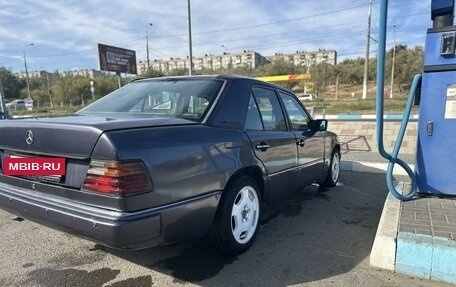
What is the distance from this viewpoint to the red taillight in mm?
2227

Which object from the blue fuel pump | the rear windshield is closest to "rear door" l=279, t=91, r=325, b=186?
the blue fuel pump

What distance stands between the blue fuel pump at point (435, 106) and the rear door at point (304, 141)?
96 cm

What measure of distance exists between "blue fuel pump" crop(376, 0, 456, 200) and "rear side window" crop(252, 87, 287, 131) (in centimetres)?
104

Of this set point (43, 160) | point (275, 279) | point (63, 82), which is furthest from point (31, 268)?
point (63, 82)

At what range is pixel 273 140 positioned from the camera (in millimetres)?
3684

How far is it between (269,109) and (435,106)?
1752 mm

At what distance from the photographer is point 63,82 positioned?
59.1 m

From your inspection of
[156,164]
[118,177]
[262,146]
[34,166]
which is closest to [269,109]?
[262,146]

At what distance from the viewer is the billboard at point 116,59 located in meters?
36.4

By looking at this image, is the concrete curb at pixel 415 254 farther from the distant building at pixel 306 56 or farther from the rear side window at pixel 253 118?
the distant building at pixel 306 56

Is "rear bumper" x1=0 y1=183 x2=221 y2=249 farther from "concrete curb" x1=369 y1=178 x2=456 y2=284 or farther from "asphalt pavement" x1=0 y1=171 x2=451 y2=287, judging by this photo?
"concrete curb" x1=369 y1=178 x2=456 y2=284

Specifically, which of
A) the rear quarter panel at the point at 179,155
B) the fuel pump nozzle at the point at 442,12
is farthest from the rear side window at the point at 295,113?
the fuel pump nozzle at the point at 442,12

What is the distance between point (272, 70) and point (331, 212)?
205ft

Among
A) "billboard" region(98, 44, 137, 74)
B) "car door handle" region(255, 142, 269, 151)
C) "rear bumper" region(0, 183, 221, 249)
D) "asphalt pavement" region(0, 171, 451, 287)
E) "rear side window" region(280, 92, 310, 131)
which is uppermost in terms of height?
"billboard" region(98, 44, 137, 74)
